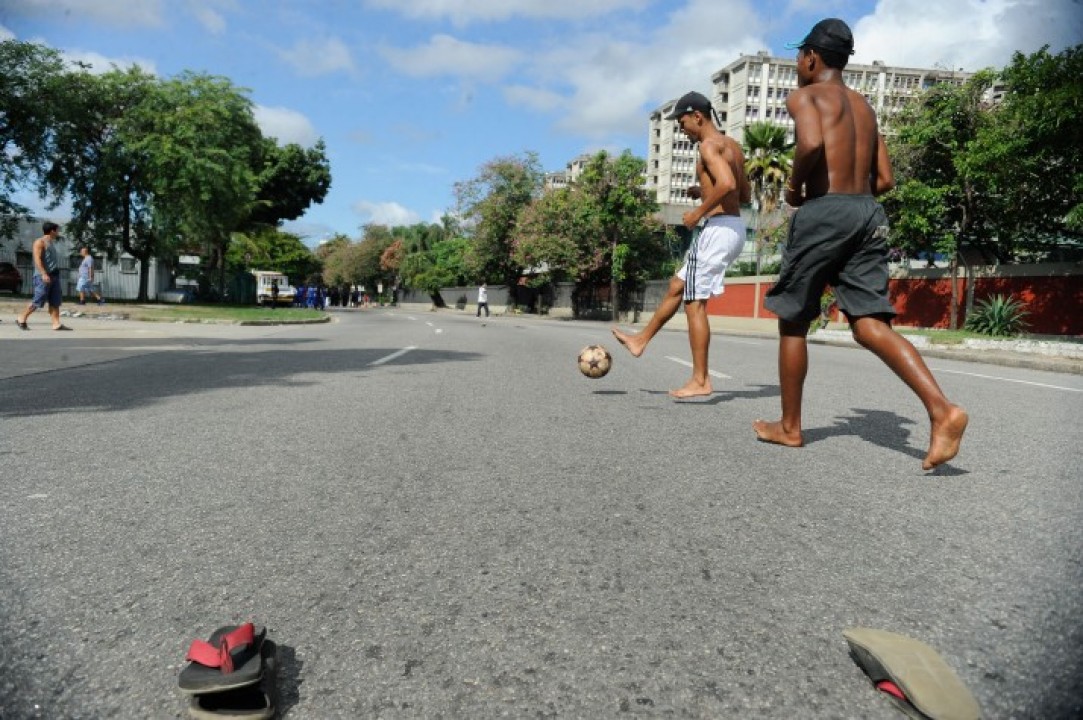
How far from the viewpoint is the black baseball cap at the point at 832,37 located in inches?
156

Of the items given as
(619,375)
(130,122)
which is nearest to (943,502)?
(619,375)

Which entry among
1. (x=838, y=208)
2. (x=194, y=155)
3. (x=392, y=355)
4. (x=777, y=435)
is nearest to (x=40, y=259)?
(x=392, y=355)

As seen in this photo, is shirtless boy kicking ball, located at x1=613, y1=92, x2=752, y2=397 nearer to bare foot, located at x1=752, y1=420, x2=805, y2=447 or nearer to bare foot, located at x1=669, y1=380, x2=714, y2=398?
bare foot, located at x1=669, y1=380, x2=714, y2=398

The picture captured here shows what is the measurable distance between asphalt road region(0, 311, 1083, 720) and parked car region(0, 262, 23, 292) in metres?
40.7

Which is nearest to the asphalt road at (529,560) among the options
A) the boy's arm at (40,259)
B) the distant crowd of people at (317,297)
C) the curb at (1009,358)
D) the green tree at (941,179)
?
the curb at (1009,358)

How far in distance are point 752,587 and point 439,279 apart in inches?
2650

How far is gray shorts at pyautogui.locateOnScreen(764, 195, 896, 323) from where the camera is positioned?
380cm

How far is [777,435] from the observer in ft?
14.0

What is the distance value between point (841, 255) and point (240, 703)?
11.0 ft

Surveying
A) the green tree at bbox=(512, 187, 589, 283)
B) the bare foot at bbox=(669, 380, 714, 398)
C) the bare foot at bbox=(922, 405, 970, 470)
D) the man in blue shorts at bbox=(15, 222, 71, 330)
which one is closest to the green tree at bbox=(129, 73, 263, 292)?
the man in blue shorts at bbox=(15, 222, 71, 330)

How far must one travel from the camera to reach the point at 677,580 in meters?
2.22

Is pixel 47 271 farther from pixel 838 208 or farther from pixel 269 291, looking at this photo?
pixel 269 291

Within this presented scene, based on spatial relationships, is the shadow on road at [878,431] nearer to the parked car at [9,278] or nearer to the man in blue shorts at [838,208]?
the man in blue shorts at [838,208]

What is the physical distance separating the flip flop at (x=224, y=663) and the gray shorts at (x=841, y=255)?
10.5 feet
